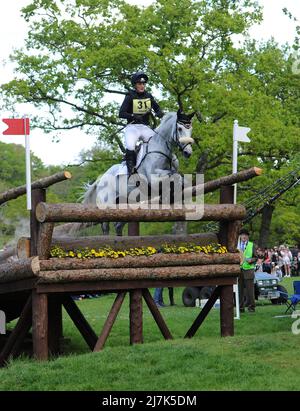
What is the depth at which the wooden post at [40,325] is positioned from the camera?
12.3 m

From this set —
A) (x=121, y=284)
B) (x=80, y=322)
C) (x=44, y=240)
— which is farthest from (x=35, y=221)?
(x=80, y=322)

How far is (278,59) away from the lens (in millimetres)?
45625

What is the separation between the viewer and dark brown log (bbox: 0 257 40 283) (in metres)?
12.2

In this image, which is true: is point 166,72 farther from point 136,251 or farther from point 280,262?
point 136,251

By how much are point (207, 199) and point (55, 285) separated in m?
32.0

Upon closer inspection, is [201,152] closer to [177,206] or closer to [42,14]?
[42,14]

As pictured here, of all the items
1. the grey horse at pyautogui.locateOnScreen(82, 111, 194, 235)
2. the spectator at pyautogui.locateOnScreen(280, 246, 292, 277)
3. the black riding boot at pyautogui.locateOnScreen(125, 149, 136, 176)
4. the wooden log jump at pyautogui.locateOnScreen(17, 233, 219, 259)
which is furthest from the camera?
the spectator at pyautogui.locateOnScreen(280, 246, 292, 277)

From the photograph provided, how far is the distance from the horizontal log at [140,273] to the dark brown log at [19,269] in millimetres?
132

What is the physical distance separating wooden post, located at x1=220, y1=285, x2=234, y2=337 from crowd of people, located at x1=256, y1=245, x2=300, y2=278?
65.1 feet

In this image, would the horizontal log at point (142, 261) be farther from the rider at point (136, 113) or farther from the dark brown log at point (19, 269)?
the rider at point (136, 113)

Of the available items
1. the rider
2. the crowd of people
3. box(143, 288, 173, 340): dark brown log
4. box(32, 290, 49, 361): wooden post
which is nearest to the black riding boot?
the rider

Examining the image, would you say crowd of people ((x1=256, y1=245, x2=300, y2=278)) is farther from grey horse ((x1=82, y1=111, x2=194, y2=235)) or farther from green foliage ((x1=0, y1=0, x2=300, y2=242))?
grey horse ((x1=82, y1=111, x2=194, y2=235))

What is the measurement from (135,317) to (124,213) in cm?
150

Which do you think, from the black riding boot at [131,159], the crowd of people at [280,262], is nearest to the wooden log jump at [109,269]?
the black riding boot at [131,159]
